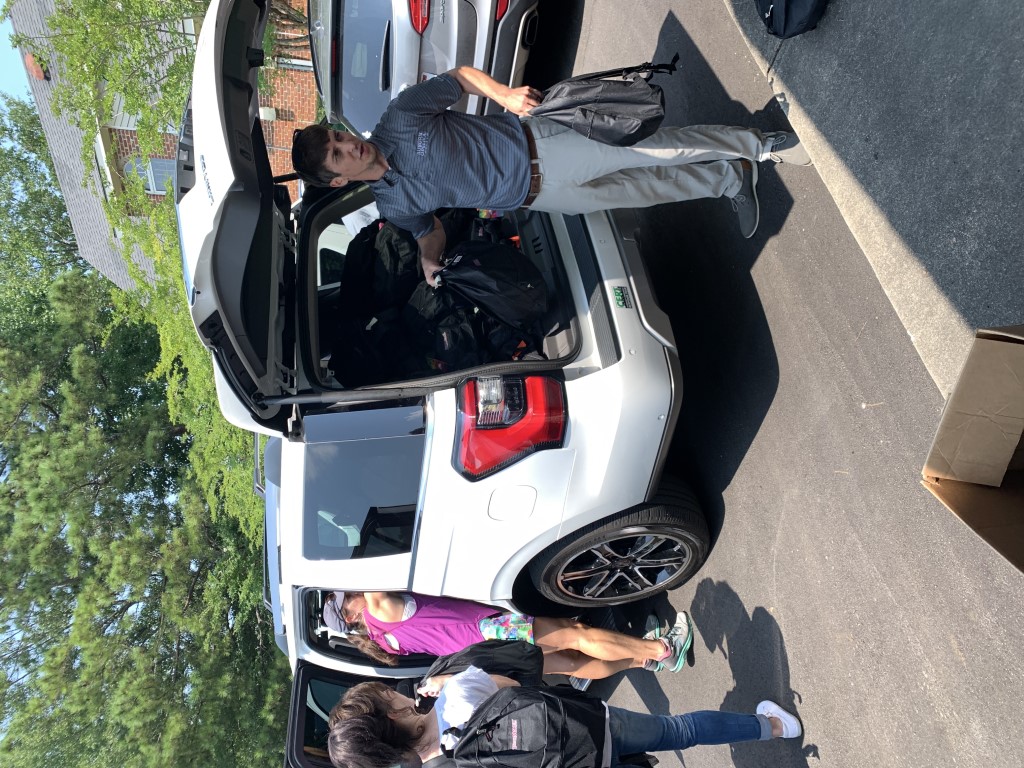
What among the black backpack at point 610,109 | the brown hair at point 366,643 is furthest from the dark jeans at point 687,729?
the black backpack at point 610,109

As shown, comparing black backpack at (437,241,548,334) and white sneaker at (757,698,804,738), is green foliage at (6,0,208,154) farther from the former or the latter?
white sneaker at (757,698,804,738)

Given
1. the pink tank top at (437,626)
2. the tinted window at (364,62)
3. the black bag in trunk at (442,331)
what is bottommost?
the pink tank top at (437,626)

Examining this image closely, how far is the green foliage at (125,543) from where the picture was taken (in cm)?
927

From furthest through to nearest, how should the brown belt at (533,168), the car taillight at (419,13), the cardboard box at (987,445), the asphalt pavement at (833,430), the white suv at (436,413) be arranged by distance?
the car taillight at (419,13)
the brown belt at (533,168)
the white suv at (436,413)
the asphalt pavement at (833,430)
the cardboard box at (987,445)

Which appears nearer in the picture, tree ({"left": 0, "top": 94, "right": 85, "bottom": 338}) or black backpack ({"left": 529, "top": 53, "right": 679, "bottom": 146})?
black backpack ({"left": 529, "top": 53, "right": 679, "bottom": 146})

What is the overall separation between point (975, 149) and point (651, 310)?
144 centimetres

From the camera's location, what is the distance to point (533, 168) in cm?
328

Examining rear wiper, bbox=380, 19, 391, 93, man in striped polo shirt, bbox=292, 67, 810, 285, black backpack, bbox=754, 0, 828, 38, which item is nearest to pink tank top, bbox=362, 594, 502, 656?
man in striped polo shirt, bbox=292, 67, 810, 285

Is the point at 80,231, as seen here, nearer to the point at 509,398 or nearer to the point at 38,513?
the point at 38,513

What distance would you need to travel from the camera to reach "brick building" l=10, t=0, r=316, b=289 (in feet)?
34.8

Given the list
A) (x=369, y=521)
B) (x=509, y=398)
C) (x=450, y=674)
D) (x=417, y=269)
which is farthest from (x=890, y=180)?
(x=450, y=674)

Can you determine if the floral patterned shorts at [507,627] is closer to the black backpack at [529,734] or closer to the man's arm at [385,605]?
the man's arm at [385,605]

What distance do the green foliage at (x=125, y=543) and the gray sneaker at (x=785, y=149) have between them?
7126 mm

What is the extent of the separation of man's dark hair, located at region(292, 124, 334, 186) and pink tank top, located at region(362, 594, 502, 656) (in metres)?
2.33
